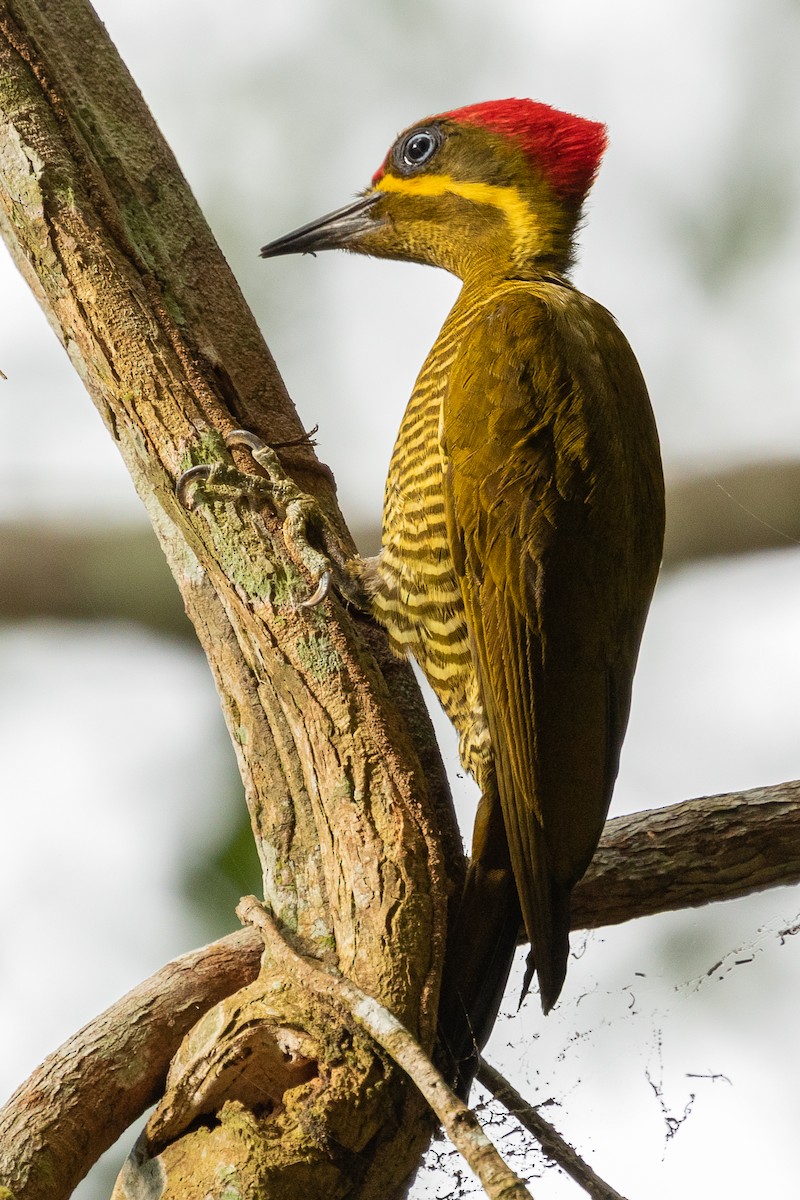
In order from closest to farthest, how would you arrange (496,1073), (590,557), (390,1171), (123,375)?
1. (390,1171)
2. (496,1073)
3. (123,375)
4. (590,557)

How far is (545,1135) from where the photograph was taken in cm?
185

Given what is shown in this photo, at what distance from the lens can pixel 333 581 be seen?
2.26 m

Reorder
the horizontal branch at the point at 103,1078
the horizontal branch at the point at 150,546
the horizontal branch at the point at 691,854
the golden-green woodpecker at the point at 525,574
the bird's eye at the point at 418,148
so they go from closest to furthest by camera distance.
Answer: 1. the horizontal branch at the point at 103,1078
2. the golden-green woodpecker at the point at 525,574
3. the horizontal branch at the point at 691,854
4. the bird's eye at the point at 418,148
5. the horizontal branch at the point at 150,546

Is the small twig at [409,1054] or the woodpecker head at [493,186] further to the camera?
the woodpecker head at [493,186]

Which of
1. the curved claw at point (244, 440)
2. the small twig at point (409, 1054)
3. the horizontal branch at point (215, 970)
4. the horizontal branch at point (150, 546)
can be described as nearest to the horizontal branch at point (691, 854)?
the horizontal branch at point (215, 970)

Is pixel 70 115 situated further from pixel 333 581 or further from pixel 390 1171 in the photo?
pixel 390 1171

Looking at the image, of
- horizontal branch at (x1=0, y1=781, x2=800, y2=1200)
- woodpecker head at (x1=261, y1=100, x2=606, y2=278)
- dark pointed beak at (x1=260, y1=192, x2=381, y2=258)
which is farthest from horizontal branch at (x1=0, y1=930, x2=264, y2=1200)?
dark pointed beak at (x1=260, y1=192, x2=381, y2=258)

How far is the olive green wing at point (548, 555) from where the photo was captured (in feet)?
6.99

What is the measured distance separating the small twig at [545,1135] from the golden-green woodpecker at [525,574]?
0.47 feet

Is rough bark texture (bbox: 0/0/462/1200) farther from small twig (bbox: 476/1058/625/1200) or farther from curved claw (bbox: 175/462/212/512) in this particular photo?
small twig (bbox: 476/1058/625/1200)

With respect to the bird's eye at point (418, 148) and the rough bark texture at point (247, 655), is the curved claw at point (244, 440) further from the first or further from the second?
the bird's eye at point (418, 148)

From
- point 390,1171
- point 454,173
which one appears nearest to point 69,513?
point 454,173

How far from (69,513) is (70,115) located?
81.3 inches

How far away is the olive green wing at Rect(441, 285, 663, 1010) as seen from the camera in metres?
2.13
